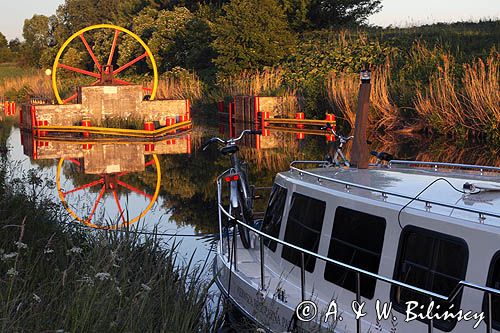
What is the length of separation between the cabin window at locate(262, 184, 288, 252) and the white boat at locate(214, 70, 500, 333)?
0.04 ft

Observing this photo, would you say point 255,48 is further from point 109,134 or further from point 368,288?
point 368,288

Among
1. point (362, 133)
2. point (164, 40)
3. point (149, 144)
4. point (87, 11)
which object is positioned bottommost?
point (149, 144)

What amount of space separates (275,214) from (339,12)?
42515 millimetres

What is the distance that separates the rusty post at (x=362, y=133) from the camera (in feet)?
26.0

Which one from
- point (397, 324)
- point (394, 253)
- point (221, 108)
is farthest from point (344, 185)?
point (221, 108)

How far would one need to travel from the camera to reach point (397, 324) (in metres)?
5.50

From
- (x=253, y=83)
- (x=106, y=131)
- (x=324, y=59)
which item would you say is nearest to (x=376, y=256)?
(x=106, y=131)

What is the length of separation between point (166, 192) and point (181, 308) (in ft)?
33.3

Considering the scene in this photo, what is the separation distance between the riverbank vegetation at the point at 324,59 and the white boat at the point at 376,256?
52.4ft

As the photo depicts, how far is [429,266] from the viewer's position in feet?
18.1

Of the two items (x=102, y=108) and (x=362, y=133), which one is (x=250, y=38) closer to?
(x=102, y=108)

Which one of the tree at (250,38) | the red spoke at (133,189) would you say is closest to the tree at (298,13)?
the tree at (250,38)

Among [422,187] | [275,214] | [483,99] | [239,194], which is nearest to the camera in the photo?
[422,187]

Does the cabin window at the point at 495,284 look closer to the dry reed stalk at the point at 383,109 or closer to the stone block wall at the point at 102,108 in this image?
the dry reed stalk at the point at 383,109
